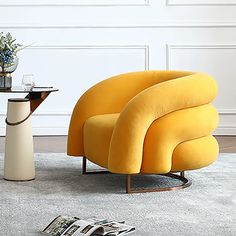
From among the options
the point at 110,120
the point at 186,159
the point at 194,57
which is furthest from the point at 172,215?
the point at 194,57

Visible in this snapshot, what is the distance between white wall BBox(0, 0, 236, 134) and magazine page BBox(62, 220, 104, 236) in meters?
3.17

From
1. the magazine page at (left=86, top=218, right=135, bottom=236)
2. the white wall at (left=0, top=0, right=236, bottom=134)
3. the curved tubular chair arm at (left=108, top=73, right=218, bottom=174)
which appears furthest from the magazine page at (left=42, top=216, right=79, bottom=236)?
the white wall at (left=0, top=0, right=236, bottom=134)

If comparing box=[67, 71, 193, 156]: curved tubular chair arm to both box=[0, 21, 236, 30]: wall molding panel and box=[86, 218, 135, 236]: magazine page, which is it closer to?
box=[86, 218, 135, 236]: magazine page

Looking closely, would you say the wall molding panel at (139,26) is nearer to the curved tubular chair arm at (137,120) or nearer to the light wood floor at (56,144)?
the light wood floor at (56,144)

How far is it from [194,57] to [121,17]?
2.54 feet

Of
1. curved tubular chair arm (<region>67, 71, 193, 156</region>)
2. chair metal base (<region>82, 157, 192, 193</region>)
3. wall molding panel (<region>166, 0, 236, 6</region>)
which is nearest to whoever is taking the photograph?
chair metal base (<region>82, 157, 192, 193</region>)

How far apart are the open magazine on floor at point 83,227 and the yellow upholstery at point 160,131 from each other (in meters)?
0.73

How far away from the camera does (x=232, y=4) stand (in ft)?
20.3

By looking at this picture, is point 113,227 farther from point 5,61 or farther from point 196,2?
point 196,2

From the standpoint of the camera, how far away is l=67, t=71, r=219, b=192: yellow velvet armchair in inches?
152

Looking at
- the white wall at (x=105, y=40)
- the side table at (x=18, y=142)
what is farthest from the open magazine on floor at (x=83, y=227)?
the white wall at (x=105, y=40)

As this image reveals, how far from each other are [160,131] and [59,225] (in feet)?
3.32

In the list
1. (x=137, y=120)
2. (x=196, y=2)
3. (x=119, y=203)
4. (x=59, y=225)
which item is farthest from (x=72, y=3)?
(x=59, y=225)

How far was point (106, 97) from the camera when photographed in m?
4.55
